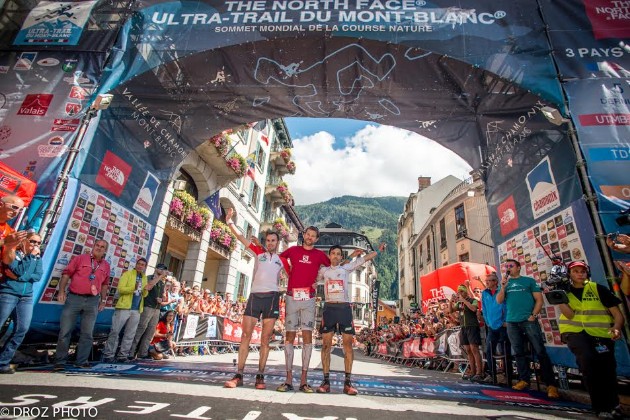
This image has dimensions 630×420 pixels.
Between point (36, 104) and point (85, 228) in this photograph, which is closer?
point (85, 228)

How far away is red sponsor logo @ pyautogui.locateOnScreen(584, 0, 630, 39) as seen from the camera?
570cm

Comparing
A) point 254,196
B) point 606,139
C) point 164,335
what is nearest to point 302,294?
point 606,139

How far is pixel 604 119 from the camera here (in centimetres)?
519

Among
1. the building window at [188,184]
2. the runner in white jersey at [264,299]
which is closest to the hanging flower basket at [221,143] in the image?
the building window at [188,184]

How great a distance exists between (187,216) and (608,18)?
13.8 m

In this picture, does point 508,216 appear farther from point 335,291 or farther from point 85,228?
point 85,228

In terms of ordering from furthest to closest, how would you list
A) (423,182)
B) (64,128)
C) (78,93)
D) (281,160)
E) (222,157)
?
(423,182) < (281,160) < (222,157) < (78,93) < (64,128)

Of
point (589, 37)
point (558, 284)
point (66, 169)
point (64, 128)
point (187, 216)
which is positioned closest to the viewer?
point (558, 284)

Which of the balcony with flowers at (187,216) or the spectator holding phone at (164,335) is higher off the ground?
the balcony with flowers at (187,216)

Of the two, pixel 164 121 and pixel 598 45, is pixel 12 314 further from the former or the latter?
pixel 598 45

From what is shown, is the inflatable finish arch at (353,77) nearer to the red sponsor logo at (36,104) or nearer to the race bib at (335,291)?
the red sponsor logo at (36,104)

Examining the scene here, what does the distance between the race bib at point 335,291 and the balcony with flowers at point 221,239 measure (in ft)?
41.2

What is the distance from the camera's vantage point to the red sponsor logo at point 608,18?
225 inches

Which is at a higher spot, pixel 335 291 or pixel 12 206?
pixel 12 206
